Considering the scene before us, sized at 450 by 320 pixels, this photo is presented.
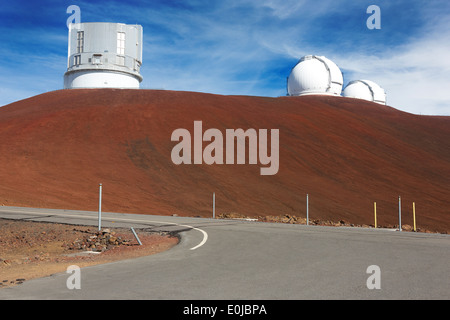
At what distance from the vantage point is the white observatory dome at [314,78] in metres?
66.5

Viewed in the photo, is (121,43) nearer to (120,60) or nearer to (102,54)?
(120,60)

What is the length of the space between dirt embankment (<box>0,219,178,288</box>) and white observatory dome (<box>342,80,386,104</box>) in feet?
233

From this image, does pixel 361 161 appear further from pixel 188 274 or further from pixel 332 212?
pixel 188 274

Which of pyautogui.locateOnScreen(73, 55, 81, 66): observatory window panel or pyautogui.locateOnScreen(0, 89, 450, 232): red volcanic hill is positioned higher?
pyautogui.locateOnScreen(73, 55, 81, 66): observatory window panel

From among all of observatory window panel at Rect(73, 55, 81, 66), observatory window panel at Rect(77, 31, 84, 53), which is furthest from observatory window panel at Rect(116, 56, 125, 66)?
observatory window panel at Rect(73, 55, 81, 66)

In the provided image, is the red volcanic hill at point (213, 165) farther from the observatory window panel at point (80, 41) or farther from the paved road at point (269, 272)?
the paved road at point (269, 272)

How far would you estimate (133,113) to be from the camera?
43844mm

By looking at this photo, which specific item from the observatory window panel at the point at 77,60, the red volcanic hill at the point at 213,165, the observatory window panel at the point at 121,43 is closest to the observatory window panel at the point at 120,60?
the observatory window panel at the point at 121,43

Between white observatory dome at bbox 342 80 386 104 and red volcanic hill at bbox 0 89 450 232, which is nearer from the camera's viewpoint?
red volcanic hill at bbox 0 89 450 232

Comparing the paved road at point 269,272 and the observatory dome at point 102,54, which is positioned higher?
the observatory dome at point 102,54

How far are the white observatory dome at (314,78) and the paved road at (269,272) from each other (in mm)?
57838

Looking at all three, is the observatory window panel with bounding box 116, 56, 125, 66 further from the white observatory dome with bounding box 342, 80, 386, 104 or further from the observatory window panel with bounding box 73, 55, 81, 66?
the white observatory dome with bounding box 342, 80, 386, 104

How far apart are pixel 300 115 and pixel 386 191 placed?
1953 cm

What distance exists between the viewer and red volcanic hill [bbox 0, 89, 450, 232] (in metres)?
26.9
